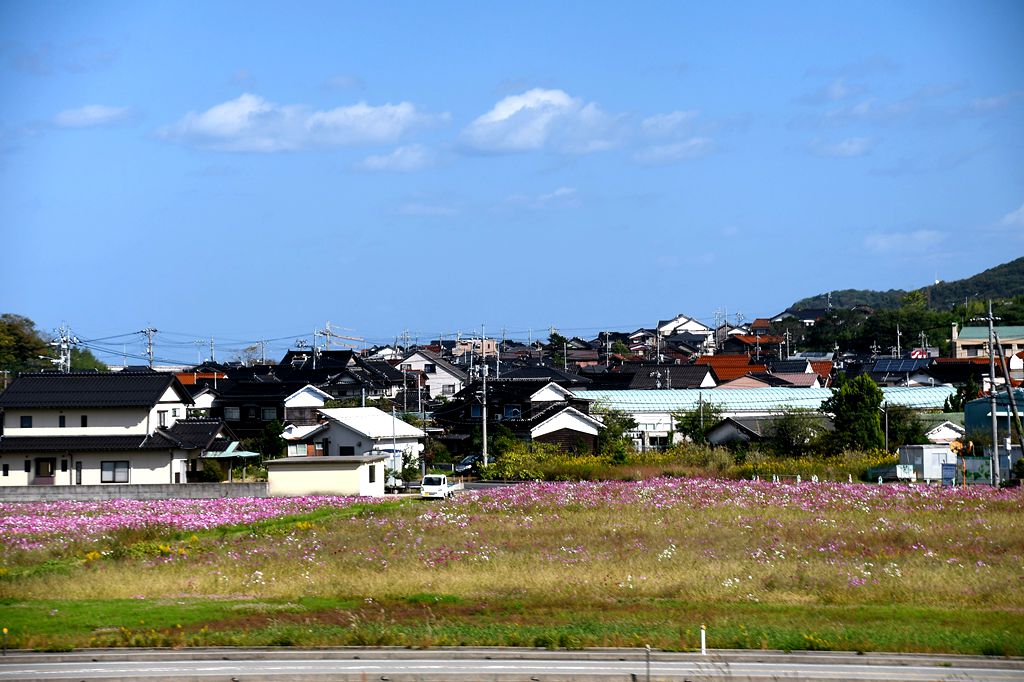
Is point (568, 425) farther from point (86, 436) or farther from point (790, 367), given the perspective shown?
point (790, 367)

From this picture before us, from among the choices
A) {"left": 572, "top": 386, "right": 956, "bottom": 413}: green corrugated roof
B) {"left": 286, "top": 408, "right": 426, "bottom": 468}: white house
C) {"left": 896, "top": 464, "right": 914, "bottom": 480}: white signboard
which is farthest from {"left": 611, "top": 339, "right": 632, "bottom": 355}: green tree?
{"left": 896, "top": 464, "right": 914, "bottom": 480}: white signboard

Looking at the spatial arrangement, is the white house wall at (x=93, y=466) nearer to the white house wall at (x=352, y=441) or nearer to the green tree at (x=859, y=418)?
the white house wall at (x=352, y=441)

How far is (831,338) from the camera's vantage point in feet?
465

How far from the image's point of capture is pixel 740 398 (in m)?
73.1

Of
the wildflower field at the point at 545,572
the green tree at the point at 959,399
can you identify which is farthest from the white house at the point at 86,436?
the green tree at the point at 959,399

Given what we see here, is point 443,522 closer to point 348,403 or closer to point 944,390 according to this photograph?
point 348,403

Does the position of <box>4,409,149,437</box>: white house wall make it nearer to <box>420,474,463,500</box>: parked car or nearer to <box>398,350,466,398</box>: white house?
<box>420,474,463,500</box>: parked car

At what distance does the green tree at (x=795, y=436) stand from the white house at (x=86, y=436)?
27.4 metres

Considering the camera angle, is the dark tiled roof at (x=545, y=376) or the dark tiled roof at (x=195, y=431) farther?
the dark tiled roof at (x=545, y=376)

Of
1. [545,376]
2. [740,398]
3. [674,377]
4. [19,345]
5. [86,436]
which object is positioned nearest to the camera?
[86,436]

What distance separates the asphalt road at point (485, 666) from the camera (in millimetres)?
16656

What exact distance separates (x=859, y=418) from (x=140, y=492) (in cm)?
3205

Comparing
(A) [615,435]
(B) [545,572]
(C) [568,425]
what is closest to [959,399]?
(A) [615,435]

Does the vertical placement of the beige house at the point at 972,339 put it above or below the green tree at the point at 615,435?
above
